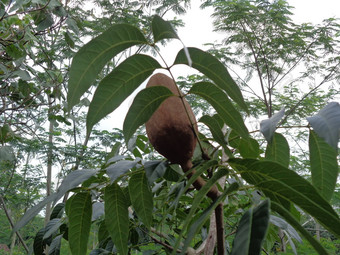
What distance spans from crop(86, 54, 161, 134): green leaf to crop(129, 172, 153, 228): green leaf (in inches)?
5.3

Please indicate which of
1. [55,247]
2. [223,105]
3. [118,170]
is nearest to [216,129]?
[223,105]

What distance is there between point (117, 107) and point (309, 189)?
8.7 inches

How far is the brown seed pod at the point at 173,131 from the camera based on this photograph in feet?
1.34

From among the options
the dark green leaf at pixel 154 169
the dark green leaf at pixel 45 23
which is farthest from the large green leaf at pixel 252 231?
the dark green leaf at pixel 45 23

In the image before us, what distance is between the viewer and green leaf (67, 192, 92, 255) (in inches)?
19.4

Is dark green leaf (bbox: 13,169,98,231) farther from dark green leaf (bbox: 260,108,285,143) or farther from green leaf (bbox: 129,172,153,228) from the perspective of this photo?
dark green leaf (bbox: 260,108,285,143)

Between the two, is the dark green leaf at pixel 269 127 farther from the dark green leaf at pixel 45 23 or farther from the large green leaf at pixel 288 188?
the dark green leaf at pixel 45 23

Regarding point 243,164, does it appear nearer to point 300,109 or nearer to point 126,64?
point 126,64

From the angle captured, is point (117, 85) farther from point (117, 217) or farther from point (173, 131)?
point (117, 217)

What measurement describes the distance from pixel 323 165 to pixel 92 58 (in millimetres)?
329

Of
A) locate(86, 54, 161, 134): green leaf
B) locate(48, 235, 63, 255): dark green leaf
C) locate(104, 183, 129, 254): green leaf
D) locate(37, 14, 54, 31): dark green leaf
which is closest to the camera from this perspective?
locate(86, 54, 161, 134): green leaf

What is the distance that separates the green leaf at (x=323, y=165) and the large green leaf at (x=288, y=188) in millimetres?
116

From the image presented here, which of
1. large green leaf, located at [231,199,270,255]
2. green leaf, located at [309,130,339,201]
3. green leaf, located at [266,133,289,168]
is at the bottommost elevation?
large green leaf, located at [231,199,270,255]

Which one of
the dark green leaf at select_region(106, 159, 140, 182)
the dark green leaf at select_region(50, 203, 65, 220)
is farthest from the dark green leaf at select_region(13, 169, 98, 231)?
the dark green leaf at select_region(50, 203, 65, 220)
